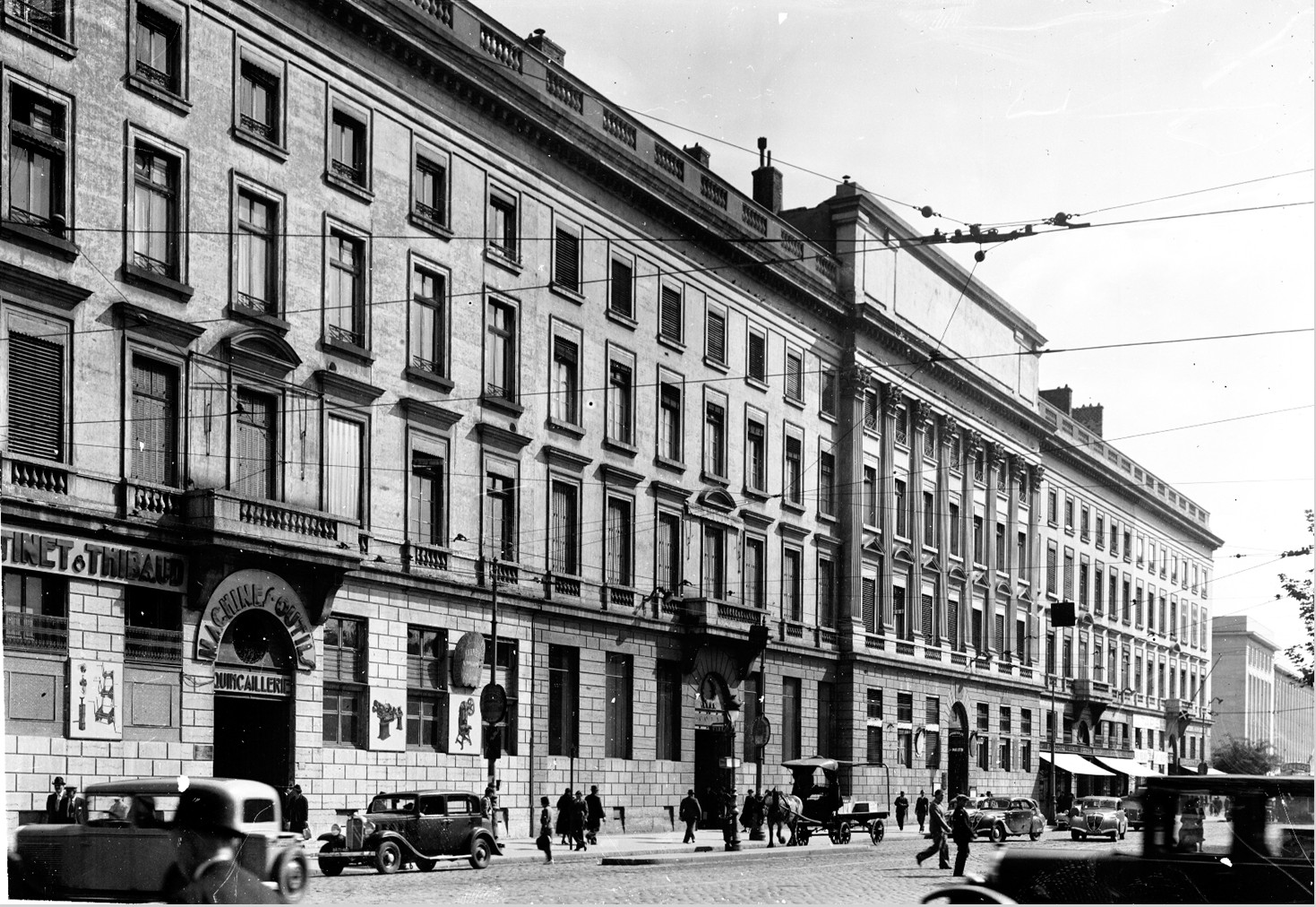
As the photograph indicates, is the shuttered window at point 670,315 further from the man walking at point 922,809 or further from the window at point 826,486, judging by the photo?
the man walking at point 922,809

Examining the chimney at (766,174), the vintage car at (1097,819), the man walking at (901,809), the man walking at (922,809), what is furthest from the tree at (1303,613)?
the man walking at (901,809)

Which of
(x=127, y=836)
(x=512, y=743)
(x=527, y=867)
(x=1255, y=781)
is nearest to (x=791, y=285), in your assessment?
(x=512, y=743)

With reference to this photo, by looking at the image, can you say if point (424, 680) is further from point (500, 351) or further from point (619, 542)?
point (619, 542)

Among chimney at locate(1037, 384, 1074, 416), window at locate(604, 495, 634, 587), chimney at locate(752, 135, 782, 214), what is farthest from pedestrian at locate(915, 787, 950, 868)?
window at locate(604, 495, 634, 587)

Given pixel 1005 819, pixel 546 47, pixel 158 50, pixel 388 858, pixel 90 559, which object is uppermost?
pixel 546 47

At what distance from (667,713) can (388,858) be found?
13.3 meters

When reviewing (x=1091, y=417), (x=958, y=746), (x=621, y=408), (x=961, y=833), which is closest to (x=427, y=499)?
(x=621, y=408)

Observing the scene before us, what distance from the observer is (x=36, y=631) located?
15.1 m

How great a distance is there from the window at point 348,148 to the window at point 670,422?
8802 mm

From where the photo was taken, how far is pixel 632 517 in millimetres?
30594

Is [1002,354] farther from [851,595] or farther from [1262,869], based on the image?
[1262,869]

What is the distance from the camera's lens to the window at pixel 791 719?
1487 inches

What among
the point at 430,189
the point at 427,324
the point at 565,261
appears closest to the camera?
the point at 427,324

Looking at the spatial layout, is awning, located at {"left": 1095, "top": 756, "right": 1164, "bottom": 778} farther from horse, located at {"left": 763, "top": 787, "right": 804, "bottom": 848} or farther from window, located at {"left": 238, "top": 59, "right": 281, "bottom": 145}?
window, located at {"left": 238, "top": 59, "right": 281, "bottom": 145}
